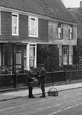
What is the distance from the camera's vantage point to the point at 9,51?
3102cm

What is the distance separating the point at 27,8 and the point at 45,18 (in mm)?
3391

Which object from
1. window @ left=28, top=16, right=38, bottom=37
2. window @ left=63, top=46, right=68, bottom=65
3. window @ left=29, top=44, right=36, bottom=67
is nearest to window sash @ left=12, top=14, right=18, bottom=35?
window @ left=28, top=16, right=38, bottom=37

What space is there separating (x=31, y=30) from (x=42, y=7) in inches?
158

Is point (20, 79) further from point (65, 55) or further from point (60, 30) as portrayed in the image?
point (65, 55)

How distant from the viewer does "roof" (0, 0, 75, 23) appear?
33.0 m

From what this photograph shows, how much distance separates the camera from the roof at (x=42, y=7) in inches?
1299

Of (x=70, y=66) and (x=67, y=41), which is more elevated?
(x=67, y=41)

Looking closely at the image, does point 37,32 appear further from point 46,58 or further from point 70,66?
point 70,66

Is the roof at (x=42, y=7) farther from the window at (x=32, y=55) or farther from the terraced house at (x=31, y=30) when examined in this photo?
the window at (x=32, y=55)

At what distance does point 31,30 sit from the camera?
35.8m

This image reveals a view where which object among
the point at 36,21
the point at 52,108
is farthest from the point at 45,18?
the point at 52,108

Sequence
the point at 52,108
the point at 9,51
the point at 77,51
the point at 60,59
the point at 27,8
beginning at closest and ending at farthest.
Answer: the point at 52,108
the point at 9,51
the point at 27,8
the point at 60,59
the point at 77,51

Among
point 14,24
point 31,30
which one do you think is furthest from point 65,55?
point 14,24

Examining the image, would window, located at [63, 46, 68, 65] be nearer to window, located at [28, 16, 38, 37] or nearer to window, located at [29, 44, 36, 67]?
window, located at [28, 16, 38, 37]
